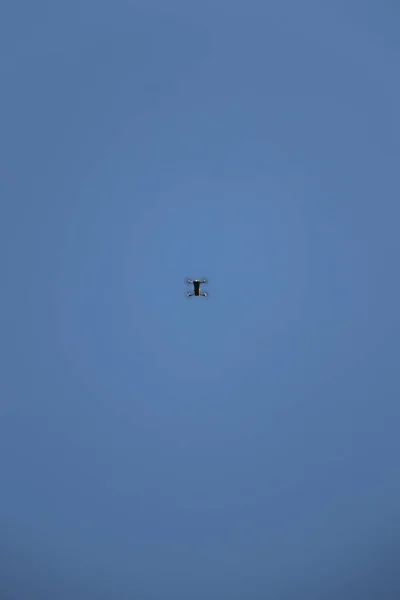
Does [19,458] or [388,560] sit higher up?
[19,458]

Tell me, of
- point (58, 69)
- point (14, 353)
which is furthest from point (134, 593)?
point (58, 69)

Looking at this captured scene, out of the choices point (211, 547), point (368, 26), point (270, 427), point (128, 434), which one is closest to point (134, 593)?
point (211, 547)

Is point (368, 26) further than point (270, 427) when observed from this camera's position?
No

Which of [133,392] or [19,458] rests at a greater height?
[133,392]

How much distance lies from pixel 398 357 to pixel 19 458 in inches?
353

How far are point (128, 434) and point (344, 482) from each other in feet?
16.9

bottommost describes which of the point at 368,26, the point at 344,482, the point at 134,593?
the point at 134,593

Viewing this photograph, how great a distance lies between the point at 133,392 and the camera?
16.8m

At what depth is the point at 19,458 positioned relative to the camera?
16375mm

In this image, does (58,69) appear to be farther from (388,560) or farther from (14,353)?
(388,560)

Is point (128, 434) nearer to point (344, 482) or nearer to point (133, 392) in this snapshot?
point (133, 392)

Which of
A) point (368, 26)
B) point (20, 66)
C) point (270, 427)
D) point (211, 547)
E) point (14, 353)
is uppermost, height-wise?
point (368, 26)

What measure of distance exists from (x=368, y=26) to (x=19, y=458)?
1239cm

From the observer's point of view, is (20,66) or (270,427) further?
(270,427)
